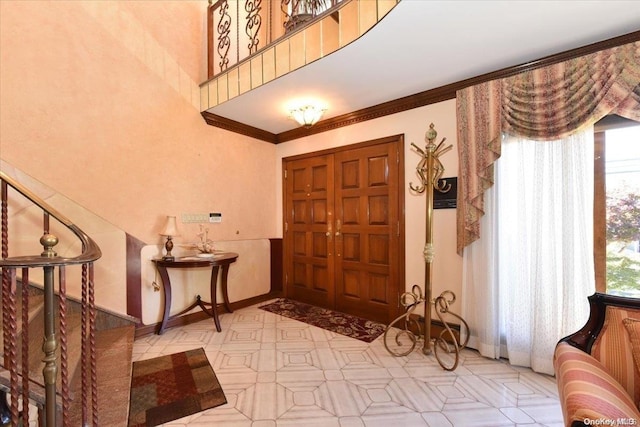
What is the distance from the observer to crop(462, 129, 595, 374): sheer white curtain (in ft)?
6.59

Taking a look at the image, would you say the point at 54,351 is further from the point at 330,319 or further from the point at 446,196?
the point at 446,196

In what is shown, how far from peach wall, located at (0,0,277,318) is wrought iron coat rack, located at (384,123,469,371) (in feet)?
7.42

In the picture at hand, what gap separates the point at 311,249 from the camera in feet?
12.4

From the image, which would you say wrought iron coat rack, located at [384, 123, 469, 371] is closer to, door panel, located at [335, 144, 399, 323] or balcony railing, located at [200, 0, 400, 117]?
door panel, located at [335, 144, 399, 323]

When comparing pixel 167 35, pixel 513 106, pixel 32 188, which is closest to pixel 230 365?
pixel 32 188

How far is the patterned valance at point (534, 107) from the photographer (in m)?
1.80

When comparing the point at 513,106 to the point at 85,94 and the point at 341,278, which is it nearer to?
the point at 341,278

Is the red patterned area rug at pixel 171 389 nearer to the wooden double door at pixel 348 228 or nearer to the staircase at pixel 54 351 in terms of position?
the staircase at pixel 54 351

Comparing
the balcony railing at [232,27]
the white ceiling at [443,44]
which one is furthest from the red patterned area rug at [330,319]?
the balcony railing at [232,27]

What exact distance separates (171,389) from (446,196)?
2.73 metres

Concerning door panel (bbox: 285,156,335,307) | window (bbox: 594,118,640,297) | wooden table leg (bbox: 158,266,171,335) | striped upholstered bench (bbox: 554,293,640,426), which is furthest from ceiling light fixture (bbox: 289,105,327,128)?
striped upholstered bench (bbox: 554,293,640,426)

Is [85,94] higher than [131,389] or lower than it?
higher

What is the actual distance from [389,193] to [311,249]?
135cm

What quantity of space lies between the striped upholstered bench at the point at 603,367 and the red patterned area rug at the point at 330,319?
169 cm
